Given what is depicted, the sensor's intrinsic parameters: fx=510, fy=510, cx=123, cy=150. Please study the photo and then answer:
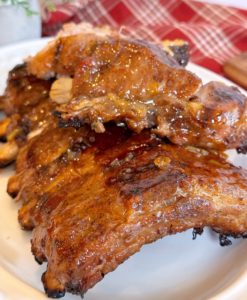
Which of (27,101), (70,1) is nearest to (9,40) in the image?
(70,1)

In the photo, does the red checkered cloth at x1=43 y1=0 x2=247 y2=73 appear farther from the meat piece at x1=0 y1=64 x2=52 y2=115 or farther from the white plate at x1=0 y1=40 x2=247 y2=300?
the white plate at x1=0 y1=40 x2=247 y2=300

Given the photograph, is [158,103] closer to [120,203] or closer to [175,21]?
[120,203]

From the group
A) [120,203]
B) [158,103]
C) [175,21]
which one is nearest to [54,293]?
[120,203]

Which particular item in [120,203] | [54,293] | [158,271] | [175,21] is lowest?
[175,21]

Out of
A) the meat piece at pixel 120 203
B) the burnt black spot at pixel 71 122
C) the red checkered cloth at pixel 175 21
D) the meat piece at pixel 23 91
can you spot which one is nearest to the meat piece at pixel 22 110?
the meat piece at pixel 23 91

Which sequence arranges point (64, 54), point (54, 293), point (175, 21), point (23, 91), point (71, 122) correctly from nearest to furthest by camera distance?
point (54, 293) < point (71, 122) < point (64, 54) < point (23, 91) < point (175, 21)

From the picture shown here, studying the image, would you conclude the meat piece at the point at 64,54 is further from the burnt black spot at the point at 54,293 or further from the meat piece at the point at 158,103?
the burnt black spot at the point at 54,293
